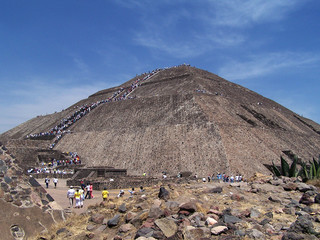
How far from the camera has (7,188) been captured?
859 cm

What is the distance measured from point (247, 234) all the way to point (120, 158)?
1234 inches

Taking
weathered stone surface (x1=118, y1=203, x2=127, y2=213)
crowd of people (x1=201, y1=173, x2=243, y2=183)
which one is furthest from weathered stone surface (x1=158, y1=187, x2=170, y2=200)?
crowd of people (x1=201, y1=173, x2=243, y2=183)

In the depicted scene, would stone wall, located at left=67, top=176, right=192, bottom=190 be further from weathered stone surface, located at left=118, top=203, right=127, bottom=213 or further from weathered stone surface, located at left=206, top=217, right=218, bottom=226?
weathered stone surface, located at left=206, top=217, right=218, bottom=226

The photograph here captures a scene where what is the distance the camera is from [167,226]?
726cm

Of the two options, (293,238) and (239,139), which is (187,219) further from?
(239,139)

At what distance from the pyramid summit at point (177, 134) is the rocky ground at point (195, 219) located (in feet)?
67.2

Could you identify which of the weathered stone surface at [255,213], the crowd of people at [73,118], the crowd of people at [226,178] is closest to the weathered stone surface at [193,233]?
the weathered stone surface at [255,213]

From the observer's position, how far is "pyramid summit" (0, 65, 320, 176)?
33.1 metres

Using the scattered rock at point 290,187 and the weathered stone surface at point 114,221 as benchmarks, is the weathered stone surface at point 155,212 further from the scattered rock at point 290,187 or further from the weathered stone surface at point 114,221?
the scattered rock at point 290,187

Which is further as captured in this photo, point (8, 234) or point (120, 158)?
point (120, 158)

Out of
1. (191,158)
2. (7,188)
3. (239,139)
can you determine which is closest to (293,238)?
(7,188)

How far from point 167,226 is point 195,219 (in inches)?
28.0

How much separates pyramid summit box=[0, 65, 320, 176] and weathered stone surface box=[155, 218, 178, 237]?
909 inches

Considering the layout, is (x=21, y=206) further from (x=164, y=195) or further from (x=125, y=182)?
(x=125, y=182)
